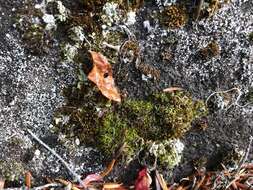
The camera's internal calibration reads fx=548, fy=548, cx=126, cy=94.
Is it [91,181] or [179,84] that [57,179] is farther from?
[179,84]

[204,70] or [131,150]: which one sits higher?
[204,70]

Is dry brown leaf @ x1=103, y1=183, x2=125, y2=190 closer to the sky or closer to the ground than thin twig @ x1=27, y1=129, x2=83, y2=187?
closer to the ground

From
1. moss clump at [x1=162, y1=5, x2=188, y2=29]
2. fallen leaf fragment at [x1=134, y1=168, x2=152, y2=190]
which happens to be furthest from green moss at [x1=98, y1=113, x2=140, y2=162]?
moss clump at [x1=162, y1=5, x2=188, y2=29]

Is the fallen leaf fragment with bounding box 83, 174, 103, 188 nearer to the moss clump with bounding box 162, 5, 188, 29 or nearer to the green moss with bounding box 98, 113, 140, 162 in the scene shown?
the green moss with bounding box 98, 113, 140, 162

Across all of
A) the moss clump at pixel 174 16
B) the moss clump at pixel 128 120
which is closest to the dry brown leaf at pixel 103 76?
the moss clump at pixel 128 120

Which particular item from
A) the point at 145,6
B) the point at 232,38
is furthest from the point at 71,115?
the point at 232,38

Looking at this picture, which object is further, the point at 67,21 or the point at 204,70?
the point at 204,70
